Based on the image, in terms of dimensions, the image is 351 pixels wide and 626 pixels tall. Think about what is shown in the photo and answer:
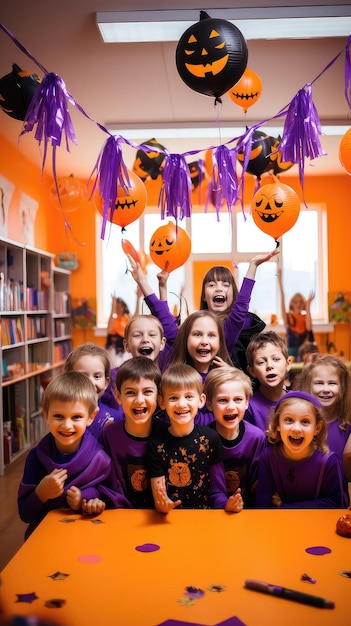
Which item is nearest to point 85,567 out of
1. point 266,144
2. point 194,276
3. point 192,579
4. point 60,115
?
point 192,579

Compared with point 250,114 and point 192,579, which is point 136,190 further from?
point 250,114

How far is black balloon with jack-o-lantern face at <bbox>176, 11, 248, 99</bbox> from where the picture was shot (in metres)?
2.38

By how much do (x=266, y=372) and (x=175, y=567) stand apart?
1.18 metres

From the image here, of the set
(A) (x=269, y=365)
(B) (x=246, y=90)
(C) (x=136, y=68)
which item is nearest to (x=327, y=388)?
(A) (x=269, y=365)

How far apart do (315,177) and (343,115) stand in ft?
7.90

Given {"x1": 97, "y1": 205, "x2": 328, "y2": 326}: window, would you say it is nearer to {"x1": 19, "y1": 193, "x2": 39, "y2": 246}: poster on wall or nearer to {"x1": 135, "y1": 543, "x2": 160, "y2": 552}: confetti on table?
{"x1": 19, "y1": 193, "x2": 39, "y2": 246}: poster on wall

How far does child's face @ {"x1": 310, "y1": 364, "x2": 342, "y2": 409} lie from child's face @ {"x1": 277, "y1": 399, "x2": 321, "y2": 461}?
0.47 meters

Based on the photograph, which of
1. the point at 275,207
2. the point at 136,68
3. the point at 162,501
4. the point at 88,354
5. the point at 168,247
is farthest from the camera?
the point at 136,68

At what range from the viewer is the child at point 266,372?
2.40 metres

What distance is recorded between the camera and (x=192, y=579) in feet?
4.19

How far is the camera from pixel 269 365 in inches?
94.7

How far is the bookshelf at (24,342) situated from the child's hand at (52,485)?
3.01 m

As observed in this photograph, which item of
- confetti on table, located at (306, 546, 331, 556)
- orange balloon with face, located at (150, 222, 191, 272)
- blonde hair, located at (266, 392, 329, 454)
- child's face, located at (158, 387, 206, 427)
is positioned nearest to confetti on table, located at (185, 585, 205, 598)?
confetti on table, located at (306, 546, 331, 556)

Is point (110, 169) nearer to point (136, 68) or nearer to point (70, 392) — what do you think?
point (70, 392)
